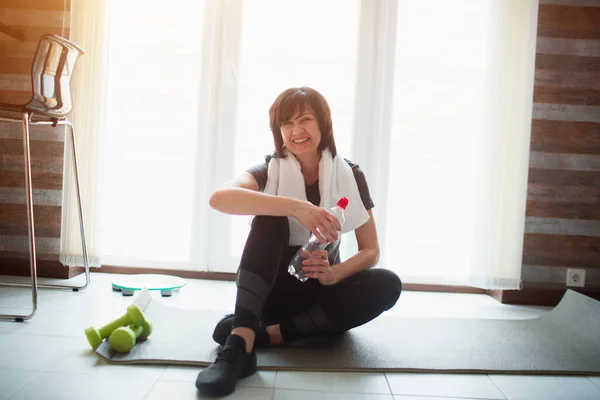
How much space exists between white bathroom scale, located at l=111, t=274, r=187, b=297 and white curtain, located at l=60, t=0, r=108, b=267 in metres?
0.23

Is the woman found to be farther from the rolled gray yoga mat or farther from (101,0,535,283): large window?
(101,0,535,283): large window

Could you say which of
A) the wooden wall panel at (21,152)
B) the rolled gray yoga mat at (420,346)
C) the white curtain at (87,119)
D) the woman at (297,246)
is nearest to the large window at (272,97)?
the white curtain at (87,119)

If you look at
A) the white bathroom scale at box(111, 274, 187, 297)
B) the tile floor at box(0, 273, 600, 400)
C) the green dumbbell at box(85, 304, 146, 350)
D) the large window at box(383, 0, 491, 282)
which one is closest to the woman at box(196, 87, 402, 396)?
the tile floor at box(0, 273, 600, 400)

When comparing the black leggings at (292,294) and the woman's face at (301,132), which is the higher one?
the woman's face at (301,132)

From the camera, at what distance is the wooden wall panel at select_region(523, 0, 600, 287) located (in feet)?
8.41

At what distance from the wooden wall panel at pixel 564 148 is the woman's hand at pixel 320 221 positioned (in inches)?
60.3

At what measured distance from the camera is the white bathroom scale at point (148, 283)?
7.43 feet

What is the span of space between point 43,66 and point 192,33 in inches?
Answer: 34.6

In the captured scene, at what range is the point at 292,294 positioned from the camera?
1668 mm

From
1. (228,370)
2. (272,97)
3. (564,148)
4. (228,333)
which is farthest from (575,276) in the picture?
(228,370)

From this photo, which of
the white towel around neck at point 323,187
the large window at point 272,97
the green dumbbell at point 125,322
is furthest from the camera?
the large window at point 272,97

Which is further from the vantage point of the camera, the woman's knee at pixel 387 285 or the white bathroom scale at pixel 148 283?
the white bathroom scale at pixel 148 283

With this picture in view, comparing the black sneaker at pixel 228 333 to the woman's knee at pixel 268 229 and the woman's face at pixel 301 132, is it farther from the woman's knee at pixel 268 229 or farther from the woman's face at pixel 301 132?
the woman's face at pixel 301 132

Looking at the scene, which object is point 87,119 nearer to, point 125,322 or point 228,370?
point 125,322
